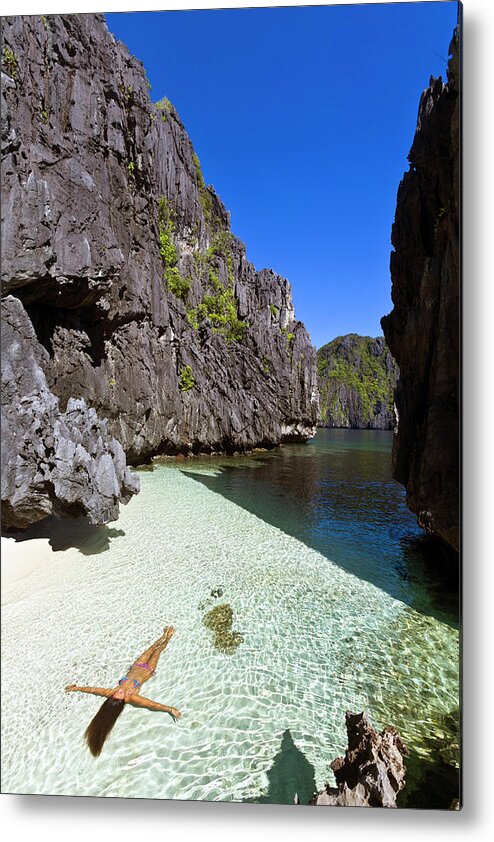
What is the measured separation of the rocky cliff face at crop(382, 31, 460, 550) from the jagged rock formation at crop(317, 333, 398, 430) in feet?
16.4

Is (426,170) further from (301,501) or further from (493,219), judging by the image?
(301,501)

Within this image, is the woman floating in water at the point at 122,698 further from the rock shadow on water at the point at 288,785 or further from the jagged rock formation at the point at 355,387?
the jagged rock formation at the point at 355,387

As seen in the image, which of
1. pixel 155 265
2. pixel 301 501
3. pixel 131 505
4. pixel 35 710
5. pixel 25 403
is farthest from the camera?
pixel 155 265

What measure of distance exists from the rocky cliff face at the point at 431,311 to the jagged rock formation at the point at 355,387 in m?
4.99

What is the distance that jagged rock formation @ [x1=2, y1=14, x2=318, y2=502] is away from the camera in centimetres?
590

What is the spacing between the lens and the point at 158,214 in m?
17.0

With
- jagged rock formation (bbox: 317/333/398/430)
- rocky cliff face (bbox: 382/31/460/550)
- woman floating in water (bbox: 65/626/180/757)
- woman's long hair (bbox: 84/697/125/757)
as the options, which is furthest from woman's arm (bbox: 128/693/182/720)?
jagged rock formation (bbox: 317/333/398/430)

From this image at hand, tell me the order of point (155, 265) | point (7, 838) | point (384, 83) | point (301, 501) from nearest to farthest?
point (7, 838) → point (384, 83) → point (301, 501) → point (155, 265)

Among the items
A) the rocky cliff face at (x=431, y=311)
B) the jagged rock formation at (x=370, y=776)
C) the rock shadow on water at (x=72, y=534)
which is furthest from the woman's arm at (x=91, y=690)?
the rocky cliff face at (x=431, y=311)

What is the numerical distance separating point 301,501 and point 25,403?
10.2 metres

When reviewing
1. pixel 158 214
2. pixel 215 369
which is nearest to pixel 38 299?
pixel 158 214

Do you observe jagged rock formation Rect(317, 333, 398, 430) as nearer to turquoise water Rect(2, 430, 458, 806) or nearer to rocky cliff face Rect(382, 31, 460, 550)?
→ rocky cliff face Rect(382, 31, 460, 550)

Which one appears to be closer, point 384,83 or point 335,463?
point 384,83

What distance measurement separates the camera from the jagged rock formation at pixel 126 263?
Result: 19.4ft
